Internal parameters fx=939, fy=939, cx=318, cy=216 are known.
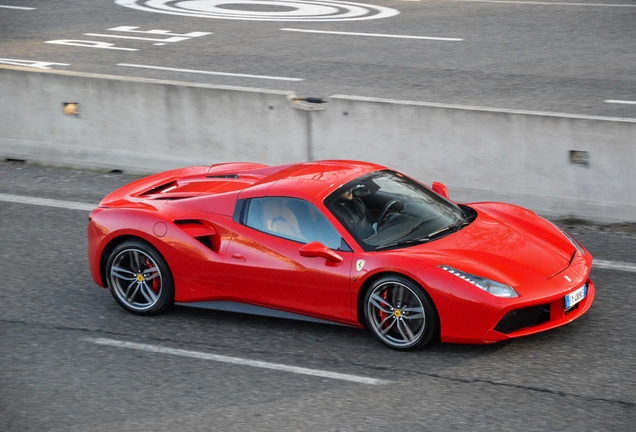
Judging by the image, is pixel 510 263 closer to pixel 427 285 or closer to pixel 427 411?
pixel 427 285

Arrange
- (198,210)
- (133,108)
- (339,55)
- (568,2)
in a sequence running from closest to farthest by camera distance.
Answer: (198,210) < (133,108) < (339,55) < (568,2)

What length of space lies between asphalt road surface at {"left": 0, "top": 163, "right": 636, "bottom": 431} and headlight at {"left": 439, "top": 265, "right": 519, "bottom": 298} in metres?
0.51

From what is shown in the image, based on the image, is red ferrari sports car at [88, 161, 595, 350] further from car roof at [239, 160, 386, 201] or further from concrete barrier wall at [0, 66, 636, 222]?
concrete barrier wall at [0, 66, 636, 222]

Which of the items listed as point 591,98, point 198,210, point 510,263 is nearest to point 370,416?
point 510,263

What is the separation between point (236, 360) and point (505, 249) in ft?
7.05

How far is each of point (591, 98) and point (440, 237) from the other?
823 centimetres

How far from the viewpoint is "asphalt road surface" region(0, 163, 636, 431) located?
5918 mm

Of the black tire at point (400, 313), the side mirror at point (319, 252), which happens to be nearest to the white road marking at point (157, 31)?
the side mirror at point (319, 252)

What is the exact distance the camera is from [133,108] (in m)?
12.1

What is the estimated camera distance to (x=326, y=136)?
11.0 m

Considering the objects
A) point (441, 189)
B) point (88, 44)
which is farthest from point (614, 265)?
point (88, 44)

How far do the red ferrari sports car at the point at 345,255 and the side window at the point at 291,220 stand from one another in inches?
0.4

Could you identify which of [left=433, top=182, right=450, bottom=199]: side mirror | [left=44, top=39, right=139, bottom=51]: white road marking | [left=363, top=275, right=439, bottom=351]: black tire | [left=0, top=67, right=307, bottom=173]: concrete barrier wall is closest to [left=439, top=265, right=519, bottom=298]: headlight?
[left=363, top=275, right=439, bottom=351]: black tire

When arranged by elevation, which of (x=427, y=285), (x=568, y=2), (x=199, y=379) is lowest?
(x=199, y=379)
